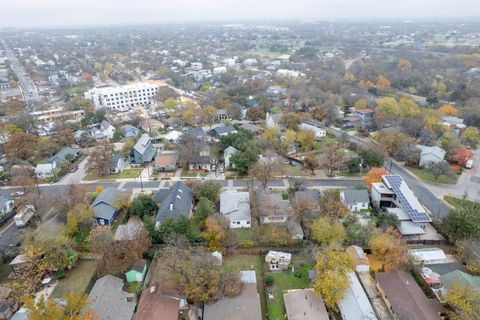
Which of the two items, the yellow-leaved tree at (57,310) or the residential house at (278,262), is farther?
the residential house at (278,262)

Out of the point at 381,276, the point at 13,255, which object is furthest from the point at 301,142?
the point at 13,255

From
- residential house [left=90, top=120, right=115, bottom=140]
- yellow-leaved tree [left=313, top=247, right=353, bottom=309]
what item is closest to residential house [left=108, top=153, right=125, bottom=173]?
residential house [left=90, top=120, right=115, bottom=140]

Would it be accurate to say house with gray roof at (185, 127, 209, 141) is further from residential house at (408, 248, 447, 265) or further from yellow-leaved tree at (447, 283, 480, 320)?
yellow-leaved tree at (447, 283, 480, 320)

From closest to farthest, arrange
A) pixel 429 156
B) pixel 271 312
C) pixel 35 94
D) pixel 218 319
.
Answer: pixel 218 319
pixel 271 312
pixel 429 156
pixel 35 94

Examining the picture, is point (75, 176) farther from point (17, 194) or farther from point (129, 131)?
point (129, 131)

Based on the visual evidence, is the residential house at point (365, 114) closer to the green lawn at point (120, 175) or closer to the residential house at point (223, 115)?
the residential house at point (223, 115)

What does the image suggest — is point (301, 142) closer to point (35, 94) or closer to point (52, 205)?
point (52, 205)

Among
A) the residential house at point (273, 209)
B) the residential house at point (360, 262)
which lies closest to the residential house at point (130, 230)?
the residential house at point (273, 209)
